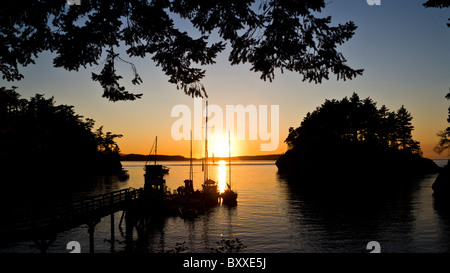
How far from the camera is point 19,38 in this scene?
30.2ft

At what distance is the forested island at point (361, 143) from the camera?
11119 centimetres

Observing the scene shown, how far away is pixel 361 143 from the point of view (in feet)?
377

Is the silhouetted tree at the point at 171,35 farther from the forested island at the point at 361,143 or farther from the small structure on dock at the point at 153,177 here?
the forested island at the point at 361,143

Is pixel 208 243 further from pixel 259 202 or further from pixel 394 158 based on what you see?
pixel 394 158

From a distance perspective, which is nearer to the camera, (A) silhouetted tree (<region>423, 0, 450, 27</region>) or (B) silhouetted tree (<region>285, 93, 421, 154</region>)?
(A) silhouetted tree (<region>423, 0, 450, 27</region>)

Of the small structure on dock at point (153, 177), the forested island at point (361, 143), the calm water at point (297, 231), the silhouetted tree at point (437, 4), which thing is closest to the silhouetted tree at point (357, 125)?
the forested island at point (361, 143)

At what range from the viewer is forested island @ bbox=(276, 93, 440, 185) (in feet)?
365

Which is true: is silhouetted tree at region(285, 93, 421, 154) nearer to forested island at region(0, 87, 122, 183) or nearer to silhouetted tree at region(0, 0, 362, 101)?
forested island at region(0, 87, 122, 183)

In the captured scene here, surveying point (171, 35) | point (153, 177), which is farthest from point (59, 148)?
point (171, 35)

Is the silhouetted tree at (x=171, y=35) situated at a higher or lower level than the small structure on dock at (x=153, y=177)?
higher

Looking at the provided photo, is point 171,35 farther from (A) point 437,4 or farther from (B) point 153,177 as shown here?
(B) point 153,177

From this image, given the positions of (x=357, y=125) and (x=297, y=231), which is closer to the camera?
(x=297, y=231)

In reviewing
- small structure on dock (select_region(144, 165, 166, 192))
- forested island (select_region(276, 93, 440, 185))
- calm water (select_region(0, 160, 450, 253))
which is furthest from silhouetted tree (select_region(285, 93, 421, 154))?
small structure on dock (select_region(144, 165, 166, 192))
